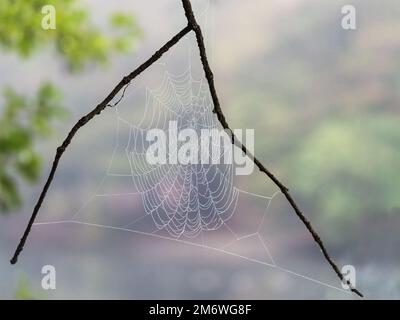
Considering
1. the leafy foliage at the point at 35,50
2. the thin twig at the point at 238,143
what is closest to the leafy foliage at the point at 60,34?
the leafy foliage at the point at 35,50

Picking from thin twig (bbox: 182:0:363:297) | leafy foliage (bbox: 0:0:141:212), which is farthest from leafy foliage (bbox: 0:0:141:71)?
thin twig (bbox: 182:0:363:297)

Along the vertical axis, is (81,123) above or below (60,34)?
below

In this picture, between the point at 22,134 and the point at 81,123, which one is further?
the point at 22,134

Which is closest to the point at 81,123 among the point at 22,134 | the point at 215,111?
the point at 215,111

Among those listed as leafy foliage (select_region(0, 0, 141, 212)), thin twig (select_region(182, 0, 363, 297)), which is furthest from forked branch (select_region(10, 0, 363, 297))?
leafy foliage (select_region(0, 0, 141, 212))

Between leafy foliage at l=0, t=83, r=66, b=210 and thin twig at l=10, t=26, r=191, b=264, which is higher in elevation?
leafy foliage at l=0, t=83, r=66, b=210

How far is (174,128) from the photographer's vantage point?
6.40 ft

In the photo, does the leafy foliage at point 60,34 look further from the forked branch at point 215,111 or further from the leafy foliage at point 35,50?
the forked branch at point 215,111

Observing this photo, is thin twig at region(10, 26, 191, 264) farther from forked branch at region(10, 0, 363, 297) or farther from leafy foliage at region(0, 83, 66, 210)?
leafy foliage at region(0, 83, 66, 210)

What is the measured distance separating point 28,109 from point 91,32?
38 centimetres

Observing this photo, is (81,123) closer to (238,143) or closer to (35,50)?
(238,143)

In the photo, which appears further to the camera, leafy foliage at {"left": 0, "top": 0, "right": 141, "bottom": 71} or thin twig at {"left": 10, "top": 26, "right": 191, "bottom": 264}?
leafy foliage at {"left": 0, "top": 0, "right": 141, "bottom": 71}

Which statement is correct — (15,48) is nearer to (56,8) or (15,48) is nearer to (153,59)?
(56,8)
